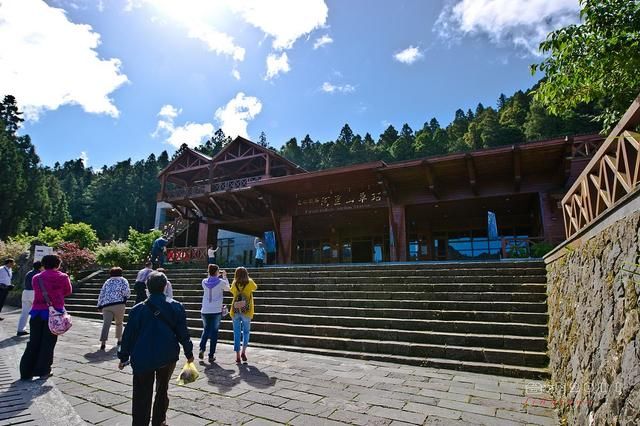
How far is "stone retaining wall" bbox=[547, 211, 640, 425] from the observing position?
6.77 feet

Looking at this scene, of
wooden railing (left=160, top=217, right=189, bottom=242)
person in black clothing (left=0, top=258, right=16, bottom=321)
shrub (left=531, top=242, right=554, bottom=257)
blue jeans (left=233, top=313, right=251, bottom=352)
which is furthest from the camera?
wooden railing (left=160, top=217, right=189, bottom=242)

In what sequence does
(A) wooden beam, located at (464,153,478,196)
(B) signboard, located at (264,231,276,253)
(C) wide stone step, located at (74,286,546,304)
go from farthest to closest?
(B) signboard, located at (264,231,276,253) → (A) wooden beam, located at (464,153,478,196) → (C) wide stone step, located at (74,286,546,304)

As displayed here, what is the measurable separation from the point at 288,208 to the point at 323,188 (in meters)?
2.39

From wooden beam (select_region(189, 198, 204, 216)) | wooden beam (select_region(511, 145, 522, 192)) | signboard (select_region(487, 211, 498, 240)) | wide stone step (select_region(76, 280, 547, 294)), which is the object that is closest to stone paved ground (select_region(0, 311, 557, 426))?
wide stone step (select_region(76, 280, 547, 294))

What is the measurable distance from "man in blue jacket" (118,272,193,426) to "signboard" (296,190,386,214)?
13.0 metres

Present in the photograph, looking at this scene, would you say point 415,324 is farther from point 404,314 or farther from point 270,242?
point 270,242

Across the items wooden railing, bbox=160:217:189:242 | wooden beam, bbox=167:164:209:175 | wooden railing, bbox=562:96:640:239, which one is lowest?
wooden railing, bbox=562:96:640:239

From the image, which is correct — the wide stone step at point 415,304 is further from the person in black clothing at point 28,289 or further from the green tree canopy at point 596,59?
the person in black clothing at point 28,289

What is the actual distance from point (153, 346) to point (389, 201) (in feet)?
42.4

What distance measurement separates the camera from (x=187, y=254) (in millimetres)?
16688

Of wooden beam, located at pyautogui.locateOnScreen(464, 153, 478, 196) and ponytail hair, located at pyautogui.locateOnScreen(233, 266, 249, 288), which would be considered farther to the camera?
wooden beam, located at pyautogui.locateOnScreen(464, 153, 478, 196)

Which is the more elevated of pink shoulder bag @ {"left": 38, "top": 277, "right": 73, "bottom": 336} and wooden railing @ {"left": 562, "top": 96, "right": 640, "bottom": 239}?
wooden railing @ {"left": 562, "top": 96, "right": 640, "bottom": 239}

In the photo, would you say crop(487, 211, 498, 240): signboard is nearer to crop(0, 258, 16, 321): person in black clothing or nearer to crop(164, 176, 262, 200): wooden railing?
crop(164, 176, 262, 200): wooden railing

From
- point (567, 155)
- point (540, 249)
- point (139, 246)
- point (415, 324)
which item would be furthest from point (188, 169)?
point (567, 155)
